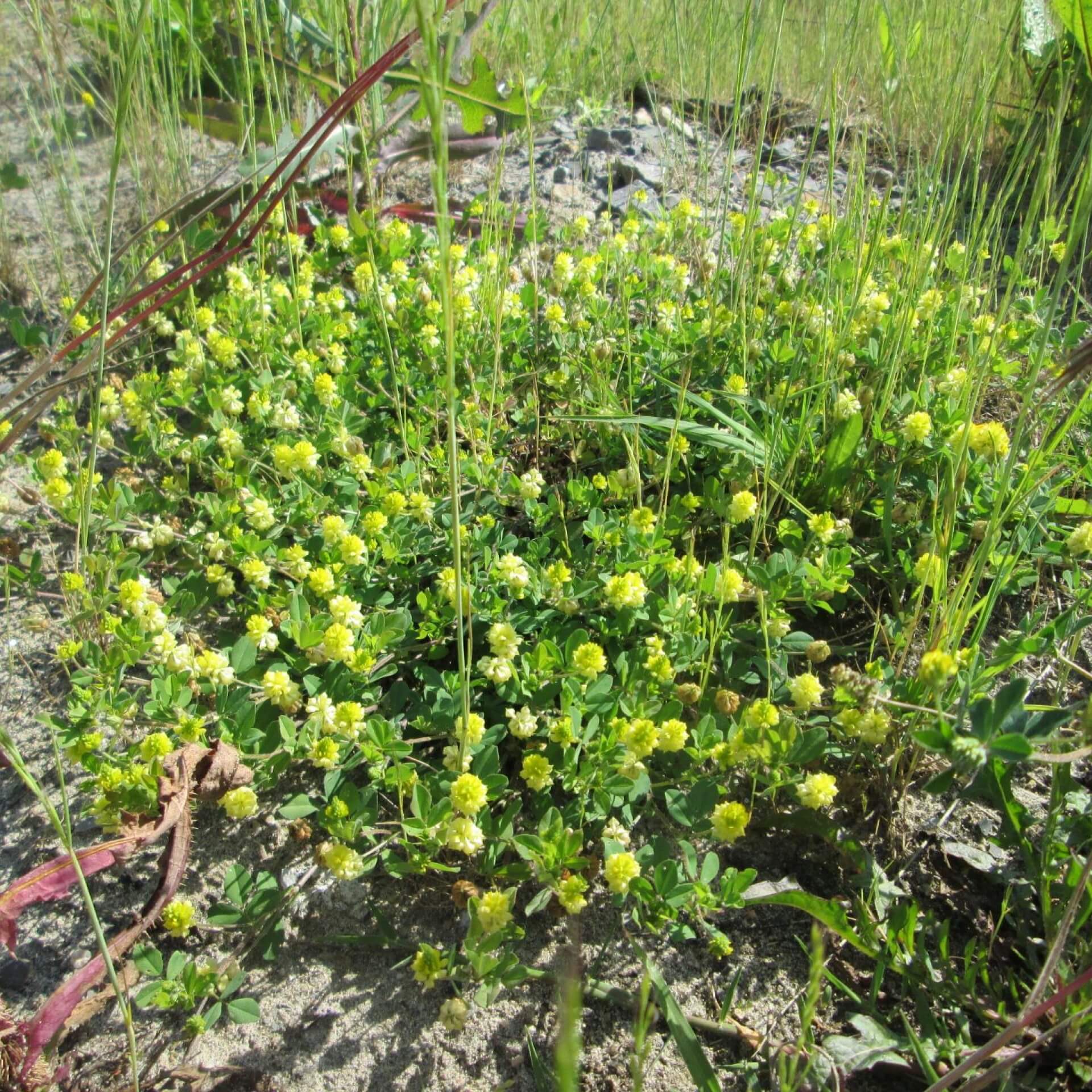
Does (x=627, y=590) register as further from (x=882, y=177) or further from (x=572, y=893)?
(x=882, y=177)

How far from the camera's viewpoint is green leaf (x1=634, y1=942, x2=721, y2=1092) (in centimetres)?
127

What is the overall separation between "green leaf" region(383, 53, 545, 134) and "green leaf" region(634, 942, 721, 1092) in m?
2.58

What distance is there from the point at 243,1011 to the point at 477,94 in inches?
108

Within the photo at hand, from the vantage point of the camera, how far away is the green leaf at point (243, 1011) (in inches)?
53.7

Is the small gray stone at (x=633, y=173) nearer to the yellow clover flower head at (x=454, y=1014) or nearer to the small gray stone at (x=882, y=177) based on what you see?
the small gray stone at (x=882, y=177)

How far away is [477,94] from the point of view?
2998 millimetres

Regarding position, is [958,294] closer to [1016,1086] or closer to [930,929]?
[930,929]

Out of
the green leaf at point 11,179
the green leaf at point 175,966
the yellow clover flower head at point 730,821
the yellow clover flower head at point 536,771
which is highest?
the green leaf at point 11,179

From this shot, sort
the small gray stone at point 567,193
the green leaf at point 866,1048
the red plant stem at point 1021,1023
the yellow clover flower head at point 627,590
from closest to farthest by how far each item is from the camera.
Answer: the red plant stem at point 1021,1023 < the green leaf at point 866,1048 < the yellow clover flower head at point 627,590 < the small gray stone at point 567,193

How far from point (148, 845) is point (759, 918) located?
1.07m

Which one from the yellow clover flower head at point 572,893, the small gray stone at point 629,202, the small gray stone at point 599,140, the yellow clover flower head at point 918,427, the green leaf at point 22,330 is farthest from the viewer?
the small gray stone at point 599,140

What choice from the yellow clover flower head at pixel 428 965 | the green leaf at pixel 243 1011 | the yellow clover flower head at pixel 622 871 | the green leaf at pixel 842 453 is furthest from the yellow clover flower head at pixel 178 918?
the green leaf at pixel 842 453

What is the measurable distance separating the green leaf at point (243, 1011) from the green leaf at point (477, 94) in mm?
2600

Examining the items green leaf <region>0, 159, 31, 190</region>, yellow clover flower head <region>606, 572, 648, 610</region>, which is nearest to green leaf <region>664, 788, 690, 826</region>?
yellow clover flower head <region>606, 572, 648, 610</region>
